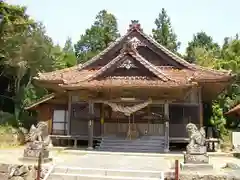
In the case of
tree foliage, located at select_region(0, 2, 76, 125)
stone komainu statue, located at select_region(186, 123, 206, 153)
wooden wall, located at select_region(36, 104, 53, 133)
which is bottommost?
stone komainu statue, located at select_region(186, 123, 206, 153)

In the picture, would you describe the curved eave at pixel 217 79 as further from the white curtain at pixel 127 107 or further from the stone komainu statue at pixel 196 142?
the stone komainu statue at pixel 196 142

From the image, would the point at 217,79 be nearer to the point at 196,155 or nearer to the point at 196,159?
the point at 196,155

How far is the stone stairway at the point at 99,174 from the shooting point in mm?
10398

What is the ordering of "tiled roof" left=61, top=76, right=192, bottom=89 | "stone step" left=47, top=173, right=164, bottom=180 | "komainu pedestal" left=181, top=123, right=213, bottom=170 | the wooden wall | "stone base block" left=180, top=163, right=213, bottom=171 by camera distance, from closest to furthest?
1. "stone step" left=47, top=173, right=164, bottom=180
2. "stone base block" left=180, top=163, right=213, bottom=171
3. "komainu pedestal" left=181, top=123, right=213, bottom=170
4. "tiled roof" left=61, top=76, right=192, bottom=89
5. the wooden wall

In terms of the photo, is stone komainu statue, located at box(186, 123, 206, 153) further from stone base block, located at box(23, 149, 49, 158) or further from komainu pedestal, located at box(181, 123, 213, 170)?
stone base block, located at box(23, 149, 49, 158)

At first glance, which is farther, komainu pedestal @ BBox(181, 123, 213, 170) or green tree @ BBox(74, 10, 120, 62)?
green tree @ BBox(74, 10, 120, 62)

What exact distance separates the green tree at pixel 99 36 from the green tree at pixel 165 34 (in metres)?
6.73

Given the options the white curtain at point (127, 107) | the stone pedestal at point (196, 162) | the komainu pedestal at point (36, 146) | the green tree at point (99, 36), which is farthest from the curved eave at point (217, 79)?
the green tree at point (99, 36)

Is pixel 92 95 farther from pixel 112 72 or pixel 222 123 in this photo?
pixel 222 123

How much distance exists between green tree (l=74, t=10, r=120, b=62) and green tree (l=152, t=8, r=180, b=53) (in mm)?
6733

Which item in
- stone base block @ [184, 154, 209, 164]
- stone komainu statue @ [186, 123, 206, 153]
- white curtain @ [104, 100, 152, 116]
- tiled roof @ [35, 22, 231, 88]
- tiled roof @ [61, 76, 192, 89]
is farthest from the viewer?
white curtain @ [104, 100, 152, 116]

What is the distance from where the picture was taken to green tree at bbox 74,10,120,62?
49.9 metres

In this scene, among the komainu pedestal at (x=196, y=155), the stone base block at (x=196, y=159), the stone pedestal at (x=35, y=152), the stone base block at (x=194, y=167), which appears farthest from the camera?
the stone pedestal at (x=35, y=152)

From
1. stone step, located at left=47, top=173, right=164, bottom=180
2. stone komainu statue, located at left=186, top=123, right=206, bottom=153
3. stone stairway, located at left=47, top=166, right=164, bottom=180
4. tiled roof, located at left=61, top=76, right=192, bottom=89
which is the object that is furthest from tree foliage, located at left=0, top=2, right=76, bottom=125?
stone komainu statue, located at left=186, top=123, right=206, bottom=153
